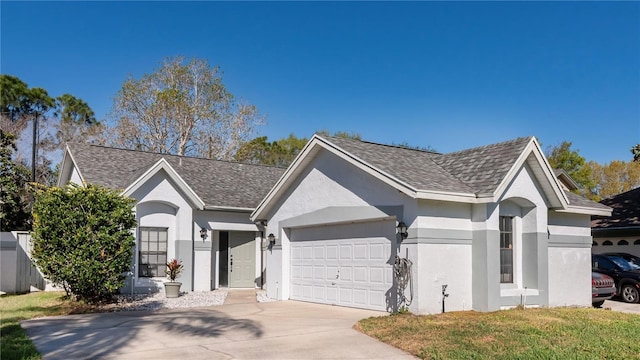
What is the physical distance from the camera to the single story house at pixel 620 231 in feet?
75.4

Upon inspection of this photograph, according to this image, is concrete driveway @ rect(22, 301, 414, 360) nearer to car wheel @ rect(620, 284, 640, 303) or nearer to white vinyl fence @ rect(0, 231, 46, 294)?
white vinyl fence @ rect(0, 231, 46, 294)

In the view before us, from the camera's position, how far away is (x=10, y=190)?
2162 centimetres

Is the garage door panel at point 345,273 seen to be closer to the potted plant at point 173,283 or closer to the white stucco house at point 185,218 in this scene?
the potted plant at point 173,283

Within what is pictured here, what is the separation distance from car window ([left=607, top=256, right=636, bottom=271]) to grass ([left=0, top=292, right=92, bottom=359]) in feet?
55.2

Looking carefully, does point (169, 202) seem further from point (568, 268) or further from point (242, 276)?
point (568, 268)

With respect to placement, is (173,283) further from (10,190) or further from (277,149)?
(277,149)

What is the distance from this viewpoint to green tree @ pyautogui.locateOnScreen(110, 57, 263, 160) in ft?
124

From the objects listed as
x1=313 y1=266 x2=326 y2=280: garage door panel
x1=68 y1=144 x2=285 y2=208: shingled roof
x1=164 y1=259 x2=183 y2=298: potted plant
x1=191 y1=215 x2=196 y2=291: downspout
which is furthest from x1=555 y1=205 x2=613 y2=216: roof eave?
x1=191 y1=215 x2=196 y2=291: downspout

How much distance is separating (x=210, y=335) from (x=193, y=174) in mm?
12182

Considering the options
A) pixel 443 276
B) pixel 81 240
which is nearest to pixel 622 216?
pixel 443 276

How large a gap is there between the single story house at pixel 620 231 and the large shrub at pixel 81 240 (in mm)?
19178

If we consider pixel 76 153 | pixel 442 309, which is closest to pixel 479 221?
pixel 442 309

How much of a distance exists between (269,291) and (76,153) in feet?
32.3

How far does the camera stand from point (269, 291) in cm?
1803
